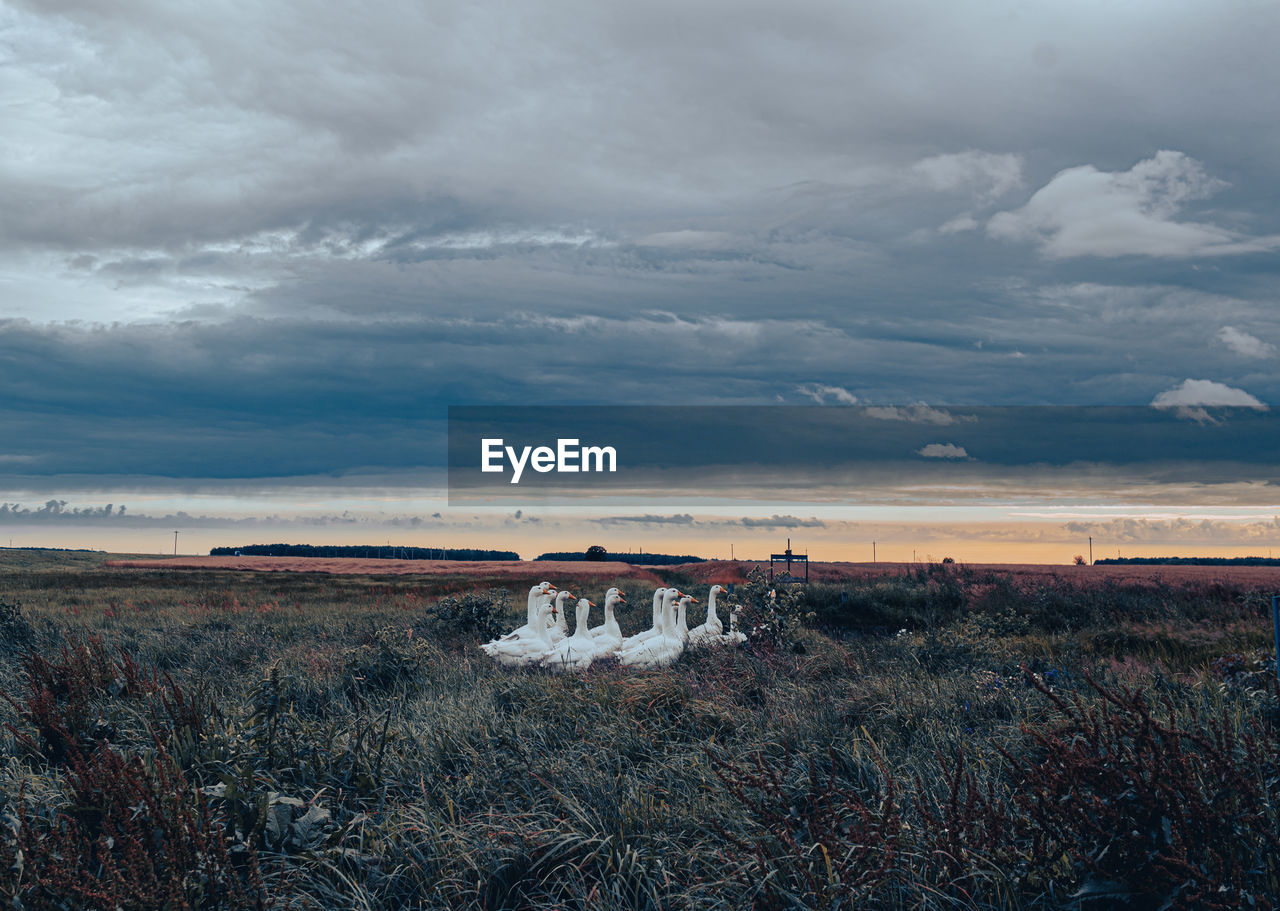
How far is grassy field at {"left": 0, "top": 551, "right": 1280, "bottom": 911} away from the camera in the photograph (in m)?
3.50

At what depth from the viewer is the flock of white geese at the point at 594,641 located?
1065 cm

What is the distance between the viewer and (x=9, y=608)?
1548 centimetres

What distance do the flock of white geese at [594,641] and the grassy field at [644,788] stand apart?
891 millimetres

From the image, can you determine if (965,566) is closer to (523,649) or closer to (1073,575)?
(1073,575)

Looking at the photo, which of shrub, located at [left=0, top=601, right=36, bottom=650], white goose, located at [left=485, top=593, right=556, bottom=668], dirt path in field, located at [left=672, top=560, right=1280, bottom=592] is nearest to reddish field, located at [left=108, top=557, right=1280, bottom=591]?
dirt path in field, located at [left=672, top=560, right=1280, bottom=592]

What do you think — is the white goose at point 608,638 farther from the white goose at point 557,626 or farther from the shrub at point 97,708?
the shrub at point 97,708

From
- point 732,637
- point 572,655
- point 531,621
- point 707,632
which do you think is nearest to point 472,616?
point 531,621

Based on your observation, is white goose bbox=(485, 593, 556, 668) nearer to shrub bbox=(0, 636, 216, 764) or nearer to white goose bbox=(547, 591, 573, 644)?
white goose bbox=(547, 591, 573, 644)

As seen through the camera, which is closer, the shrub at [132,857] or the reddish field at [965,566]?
the shrub at [132,857]

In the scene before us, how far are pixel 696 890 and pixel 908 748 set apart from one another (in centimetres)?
262

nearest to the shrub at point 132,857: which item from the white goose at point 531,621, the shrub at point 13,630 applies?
the white goose at point 531,621

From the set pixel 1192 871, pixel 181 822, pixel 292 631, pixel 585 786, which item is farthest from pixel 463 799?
pixel 292 631

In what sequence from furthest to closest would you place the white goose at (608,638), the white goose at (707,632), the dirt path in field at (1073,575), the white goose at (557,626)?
the dirt path in field at (1073,575)
the white goose at (707,632)
the white goose at (557,626)
the white goose at (608,638)

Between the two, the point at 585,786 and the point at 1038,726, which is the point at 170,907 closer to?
the point at 585,786
